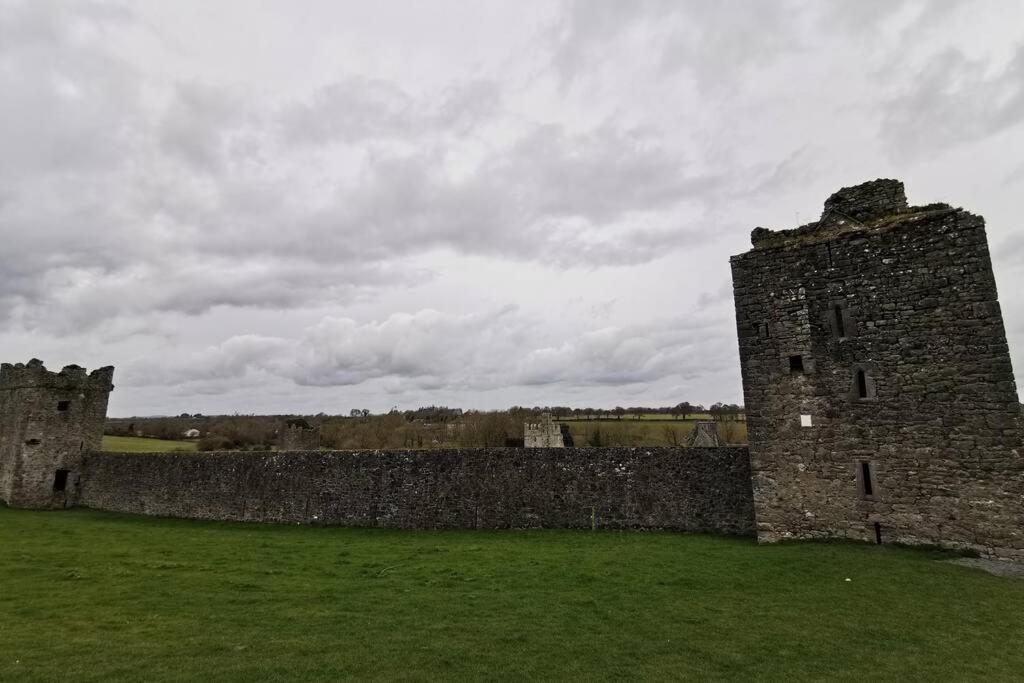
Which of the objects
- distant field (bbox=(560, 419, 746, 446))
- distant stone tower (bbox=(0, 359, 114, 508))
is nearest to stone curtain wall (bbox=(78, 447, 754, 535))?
distant stone tower (bbox=(0, 359, 114, 508))

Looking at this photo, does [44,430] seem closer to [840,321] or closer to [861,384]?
[840,321]

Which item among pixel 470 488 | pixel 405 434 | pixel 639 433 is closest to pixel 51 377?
pixel 470 488

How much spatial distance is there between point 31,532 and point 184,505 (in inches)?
A: 221

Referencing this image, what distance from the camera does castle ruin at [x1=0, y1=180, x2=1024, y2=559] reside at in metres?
12.6

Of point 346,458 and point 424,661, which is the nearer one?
point 424,661

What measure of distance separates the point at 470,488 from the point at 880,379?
42.8 ft

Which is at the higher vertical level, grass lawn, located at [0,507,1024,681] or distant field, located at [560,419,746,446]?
distant field, located at [560,419,746,446]

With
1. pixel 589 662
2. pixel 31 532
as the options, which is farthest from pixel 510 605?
pixel 31 532

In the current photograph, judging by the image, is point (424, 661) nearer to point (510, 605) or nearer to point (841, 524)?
point (510, 605)

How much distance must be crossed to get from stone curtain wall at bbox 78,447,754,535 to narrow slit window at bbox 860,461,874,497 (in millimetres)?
3100

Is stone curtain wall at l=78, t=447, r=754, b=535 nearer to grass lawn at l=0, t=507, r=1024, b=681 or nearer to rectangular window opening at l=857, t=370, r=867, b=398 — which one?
grass lawn at l=0, t=507, r=1024, b=681

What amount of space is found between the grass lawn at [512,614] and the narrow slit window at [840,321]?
17.8ft

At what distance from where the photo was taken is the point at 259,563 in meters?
14.2

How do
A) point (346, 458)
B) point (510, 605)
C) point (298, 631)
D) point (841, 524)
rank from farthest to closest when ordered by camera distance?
point (346, 458) < point (841, 524) < point (510, 605) < point (298, 631)
